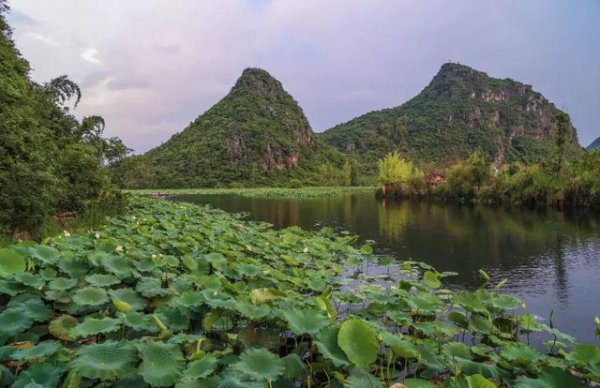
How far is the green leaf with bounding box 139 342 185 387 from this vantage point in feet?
7.93

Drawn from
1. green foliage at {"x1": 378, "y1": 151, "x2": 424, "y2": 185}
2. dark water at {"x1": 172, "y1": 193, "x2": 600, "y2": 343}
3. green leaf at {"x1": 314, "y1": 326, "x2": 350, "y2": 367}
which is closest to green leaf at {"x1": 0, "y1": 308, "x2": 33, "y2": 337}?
green leaf at {"x1": 314, "y1": 326, "x2": 350, "y2": 367}

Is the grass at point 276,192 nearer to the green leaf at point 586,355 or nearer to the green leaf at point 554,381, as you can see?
the green leaf at point 586,355

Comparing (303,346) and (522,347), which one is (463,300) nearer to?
(522,347)

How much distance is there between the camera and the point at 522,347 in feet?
11.5

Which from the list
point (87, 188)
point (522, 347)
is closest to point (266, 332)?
point (522, 347)

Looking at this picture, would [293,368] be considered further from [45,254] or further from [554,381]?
[45,254]

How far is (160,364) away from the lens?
8.41ft

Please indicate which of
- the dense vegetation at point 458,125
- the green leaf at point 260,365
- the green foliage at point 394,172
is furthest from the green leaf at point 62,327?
the dense vegetation at point 458,125

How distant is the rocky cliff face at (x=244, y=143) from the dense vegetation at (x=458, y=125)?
15273mm

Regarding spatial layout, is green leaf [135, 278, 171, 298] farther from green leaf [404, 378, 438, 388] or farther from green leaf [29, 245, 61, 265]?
green leaf [404, 378, 438, 388]

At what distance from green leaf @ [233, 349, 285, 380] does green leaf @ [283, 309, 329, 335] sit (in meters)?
0.36

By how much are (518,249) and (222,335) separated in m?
12.0

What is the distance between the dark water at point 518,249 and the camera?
786cm

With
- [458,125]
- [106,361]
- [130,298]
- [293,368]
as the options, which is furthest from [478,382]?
[458,125]
